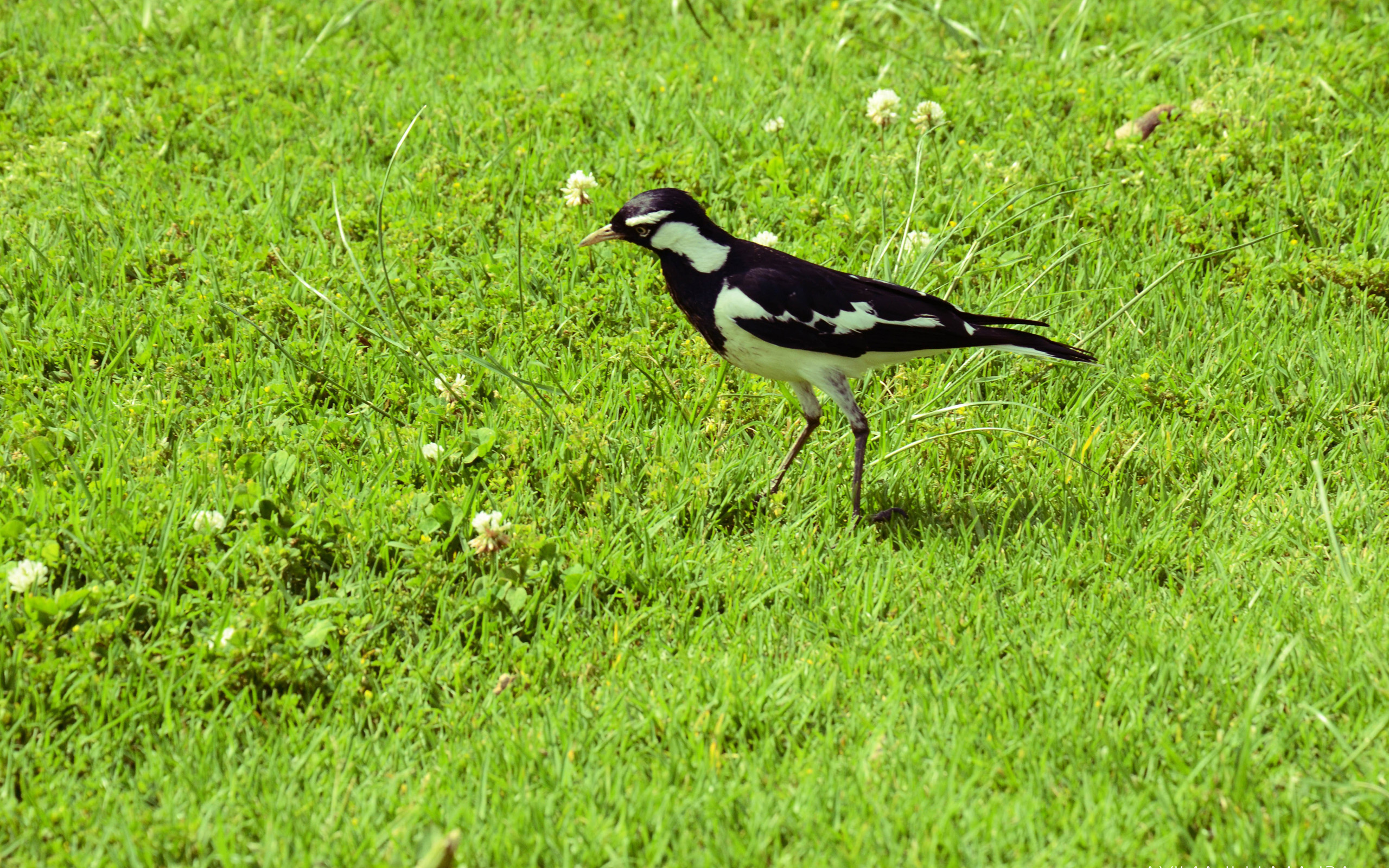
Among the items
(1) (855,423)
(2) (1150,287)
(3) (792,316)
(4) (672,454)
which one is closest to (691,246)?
(3) (792,316)

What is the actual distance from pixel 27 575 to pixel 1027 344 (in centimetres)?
315

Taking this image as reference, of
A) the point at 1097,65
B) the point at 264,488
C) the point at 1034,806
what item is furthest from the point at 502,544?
the point at 1097,65

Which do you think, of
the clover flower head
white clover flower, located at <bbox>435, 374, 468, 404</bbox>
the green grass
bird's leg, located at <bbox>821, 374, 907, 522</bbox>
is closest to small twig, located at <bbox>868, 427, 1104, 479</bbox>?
the green grass

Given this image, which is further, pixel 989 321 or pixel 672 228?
pixel 989 321

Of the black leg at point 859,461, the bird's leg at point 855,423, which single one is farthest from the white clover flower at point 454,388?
the black leg at point 859,461

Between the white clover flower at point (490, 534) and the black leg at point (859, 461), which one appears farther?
the black leg at point (859, 461)

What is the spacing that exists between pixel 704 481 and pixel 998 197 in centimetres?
245

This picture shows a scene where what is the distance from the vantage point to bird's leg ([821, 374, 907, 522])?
4152 mm

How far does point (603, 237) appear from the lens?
4293 millimetres

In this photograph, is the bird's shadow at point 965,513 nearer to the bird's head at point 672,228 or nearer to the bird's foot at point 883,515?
the bird's foot at point 883,515

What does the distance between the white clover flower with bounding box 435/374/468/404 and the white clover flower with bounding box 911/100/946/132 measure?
8.44 ft

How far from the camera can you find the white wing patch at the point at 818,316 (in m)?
4.04

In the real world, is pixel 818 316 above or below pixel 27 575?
above

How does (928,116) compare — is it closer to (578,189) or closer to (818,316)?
(578,189)
